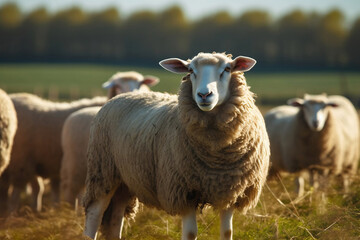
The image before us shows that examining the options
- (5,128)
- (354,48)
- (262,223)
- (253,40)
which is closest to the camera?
(262,223)

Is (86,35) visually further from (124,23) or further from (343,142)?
(343,142)

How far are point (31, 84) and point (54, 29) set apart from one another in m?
30.0

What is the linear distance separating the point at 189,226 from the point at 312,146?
517 cm

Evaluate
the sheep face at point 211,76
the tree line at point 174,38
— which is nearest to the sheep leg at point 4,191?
the sheep face at point 211,76

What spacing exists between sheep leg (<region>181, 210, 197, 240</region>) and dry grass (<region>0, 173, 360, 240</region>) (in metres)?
0.43

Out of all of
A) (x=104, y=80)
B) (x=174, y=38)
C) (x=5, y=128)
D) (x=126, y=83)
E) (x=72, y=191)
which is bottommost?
(x=104, y=80)

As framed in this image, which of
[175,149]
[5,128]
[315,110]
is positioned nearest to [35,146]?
[5,128]

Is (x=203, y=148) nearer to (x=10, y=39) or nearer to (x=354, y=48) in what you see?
(x=354, y=48)

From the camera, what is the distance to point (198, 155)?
3.96 m

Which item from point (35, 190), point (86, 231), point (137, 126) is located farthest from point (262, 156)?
point (35, 190)

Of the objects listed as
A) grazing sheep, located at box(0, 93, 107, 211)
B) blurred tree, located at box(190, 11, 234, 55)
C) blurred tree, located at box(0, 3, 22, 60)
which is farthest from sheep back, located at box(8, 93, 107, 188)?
blurred tree, located at box(0, 3, 22, 60)

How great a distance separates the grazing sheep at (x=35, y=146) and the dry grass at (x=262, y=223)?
1892mm

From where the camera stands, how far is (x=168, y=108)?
4.52 m

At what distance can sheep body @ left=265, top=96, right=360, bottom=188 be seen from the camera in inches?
342
